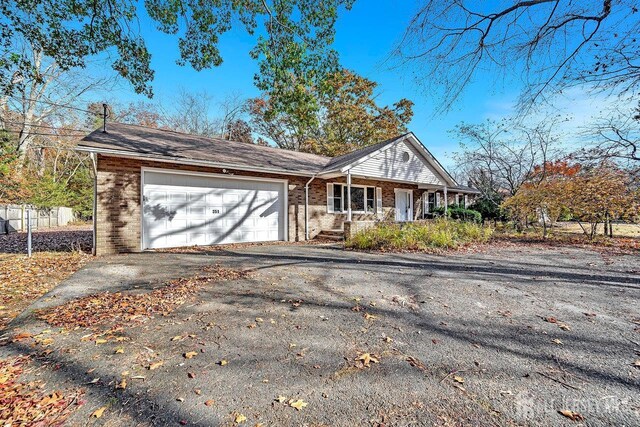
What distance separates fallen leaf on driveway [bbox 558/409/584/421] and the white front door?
14.4 meters

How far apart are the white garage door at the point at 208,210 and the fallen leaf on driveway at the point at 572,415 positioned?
9717mm

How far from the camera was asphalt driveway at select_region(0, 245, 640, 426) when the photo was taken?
1943 mm

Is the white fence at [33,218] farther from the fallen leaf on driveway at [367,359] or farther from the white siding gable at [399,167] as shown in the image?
the fallen leaf on driveway at [367,359]

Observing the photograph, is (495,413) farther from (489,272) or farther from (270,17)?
(270,17)

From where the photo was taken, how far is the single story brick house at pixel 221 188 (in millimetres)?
8336

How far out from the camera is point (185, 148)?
10.3m

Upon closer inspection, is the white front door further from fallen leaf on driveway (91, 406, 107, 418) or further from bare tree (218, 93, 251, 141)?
bare tree (218, 93, 251, 141)

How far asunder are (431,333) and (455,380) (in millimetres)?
873

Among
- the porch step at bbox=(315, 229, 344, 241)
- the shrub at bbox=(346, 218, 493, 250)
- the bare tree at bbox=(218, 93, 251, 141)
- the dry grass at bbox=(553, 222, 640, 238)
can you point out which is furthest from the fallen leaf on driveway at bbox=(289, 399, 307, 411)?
the bare tree at bbox=(218, 93, 251, 141)

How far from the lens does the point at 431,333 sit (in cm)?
313

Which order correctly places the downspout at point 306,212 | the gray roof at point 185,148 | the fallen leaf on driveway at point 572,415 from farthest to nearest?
the downspout at point 306,212 < the gray roof at point 185,148 < the fallen leaf on driveway at point 572,415

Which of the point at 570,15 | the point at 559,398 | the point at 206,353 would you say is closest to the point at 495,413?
the point at 559,398

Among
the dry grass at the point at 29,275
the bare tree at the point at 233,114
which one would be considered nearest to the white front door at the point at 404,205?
the dry grass at the point at 29,275

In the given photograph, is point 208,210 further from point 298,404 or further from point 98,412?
point 298,404
